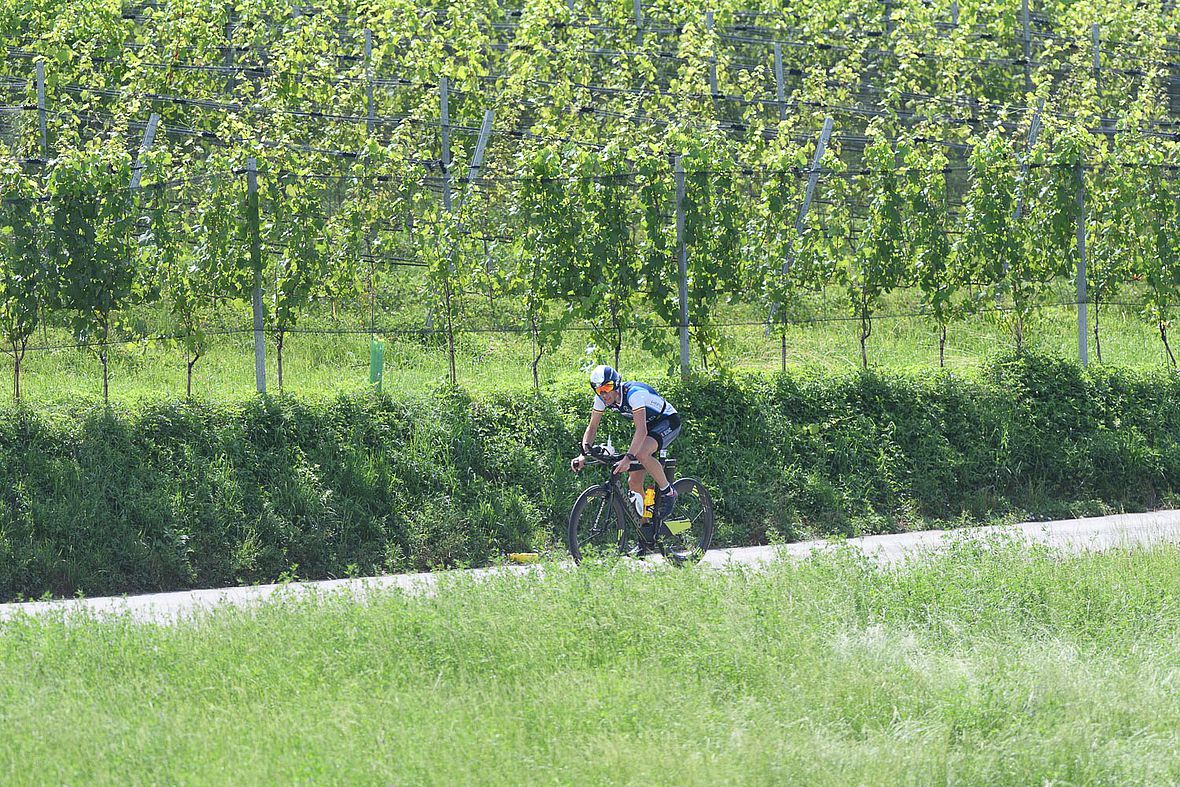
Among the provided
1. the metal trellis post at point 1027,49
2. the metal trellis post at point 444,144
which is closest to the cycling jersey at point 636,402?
the metal trellis post at point 444,144

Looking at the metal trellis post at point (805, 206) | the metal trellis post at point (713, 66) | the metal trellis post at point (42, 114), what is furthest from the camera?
the metal trellis post at point (713, 66)

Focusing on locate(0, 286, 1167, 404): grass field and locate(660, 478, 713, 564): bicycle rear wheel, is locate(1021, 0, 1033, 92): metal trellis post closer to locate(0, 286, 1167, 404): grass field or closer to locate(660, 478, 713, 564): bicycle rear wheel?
locate(0, 286, 1167, 404): grass field

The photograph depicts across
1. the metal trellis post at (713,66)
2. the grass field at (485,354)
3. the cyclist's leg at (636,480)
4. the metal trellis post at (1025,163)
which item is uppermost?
the metal trellis post at (713,66)

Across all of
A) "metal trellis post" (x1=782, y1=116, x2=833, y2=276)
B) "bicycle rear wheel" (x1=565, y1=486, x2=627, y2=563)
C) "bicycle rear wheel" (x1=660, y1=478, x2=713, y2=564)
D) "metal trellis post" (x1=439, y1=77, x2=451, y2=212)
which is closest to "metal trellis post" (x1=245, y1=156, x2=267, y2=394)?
"bicycle rear wheel" (x1=565, y1=486, x2=627, y2=563)

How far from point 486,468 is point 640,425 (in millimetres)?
2083

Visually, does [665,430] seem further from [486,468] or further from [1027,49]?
[1027,49]

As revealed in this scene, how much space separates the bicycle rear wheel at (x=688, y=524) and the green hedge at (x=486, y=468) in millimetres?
453

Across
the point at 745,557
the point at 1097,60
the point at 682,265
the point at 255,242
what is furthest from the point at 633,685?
the point at 1097,60

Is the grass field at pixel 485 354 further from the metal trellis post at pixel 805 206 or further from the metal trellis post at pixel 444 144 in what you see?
the metal trellis post at pixel 444 144

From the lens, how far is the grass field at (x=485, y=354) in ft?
48.5

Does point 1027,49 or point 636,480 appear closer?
point 636,480

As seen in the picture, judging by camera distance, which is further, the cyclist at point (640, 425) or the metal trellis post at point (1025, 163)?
the metal trellis post at point (1025, 163)

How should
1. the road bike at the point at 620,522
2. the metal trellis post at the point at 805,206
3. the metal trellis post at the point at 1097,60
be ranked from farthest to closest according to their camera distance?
the metal trellis post at the point at 1097,60 → the metal trellis post at the point at 805,206 → the road bike at the point at 620,522

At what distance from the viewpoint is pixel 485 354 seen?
1658 cm
